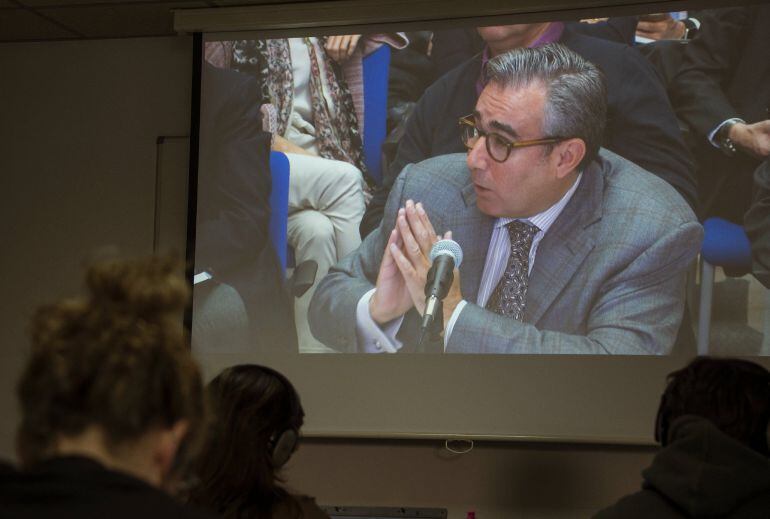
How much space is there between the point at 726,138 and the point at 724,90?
0.61 ft

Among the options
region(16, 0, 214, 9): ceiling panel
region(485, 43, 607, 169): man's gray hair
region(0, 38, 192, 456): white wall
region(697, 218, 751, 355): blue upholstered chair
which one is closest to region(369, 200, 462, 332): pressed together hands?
region(485, 43, 607, 169): man's gray hair

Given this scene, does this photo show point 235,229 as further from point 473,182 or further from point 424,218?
point 473,182

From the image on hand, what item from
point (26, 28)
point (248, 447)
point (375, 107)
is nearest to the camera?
point (248, 447)

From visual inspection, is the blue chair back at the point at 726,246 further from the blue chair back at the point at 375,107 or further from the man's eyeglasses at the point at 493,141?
the blue chair back at the point at 375,107

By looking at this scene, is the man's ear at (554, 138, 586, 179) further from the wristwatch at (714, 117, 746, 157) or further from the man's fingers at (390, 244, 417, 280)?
the man's fingers at (390, 244, 417, 280)

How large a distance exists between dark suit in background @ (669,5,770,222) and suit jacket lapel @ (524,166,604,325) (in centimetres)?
40

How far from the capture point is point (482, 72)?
3.84m

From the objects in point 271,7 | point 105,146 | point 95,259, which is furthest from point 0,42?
point 95,259

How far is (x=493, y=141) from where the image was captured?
380 cm

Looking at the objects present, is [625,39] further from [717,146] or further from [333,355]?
[333,355]

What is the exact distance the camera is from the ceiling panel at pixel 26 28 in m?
4.14

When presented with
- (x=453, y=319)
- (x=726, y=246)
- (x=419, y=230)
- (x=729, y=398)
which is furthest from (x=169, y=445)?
(x=726, y=246)

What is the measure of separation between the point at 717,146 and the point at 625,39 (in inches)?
21.6

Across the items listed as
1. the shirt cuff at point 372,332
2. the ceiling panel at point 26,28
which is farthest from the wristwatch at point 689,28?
the ceiling panel at point 26,28
